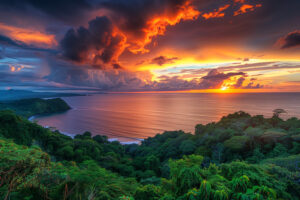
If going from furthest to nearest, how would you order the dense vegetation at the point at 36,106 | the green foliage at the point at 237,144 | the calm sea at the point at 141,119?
the dense vegetation at the point at 36,106 → the calm sea at the point at 141,119 → the green foliage at the point at 237,144

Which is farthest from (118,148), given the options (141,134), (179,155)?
(141,134)

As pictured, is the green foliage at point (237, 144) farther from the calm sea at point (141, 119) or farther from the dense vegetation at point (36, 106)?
the dense vegetation at point (36, 106)

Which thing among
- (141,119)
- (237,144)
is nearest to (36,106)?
(141,119)

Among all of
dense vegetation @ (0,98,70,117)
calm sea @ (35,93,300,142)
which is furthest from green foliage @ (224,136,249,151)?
dense vegetation @ (0,98,70,117)

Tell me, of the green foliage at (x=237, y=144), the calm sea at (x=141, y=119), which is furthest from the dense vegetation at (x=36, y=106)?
the green foliage at (x=237, y=144)

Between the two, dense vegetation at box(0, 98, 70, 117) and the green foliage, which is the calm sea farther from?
the green foliage

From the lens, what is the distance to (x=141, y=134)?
43.3 metres

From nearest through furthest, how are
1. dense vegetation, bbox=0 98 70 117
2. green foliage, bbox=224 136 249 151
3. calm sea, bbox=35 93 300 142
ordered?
green foliage, bbox=224 136 249 151 → calm sea, bbox=35 93 300 142 → dense vegetation, bbox=0 98 70 117

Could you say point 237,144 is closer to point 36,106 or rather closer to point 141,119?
point 141,119

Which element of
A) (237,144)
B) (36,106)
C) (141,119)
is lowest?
(141,119)

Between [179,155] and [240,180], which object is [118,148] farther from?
[240,180]

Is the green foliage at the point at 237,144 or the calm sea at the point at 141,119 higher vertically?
the green foliage at the point at 237,144

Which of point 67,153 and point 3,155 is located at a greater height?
point 3,155

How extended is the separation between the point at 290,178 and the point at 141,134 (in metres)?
39.6
